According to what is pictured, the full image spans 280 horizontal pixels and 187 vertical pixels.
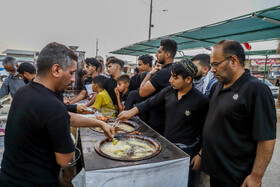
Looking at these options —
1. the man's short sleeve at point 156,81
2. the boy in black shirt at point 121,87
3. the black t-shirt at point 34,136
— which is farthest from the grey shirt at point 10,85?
the black t-shirt at point 34,136

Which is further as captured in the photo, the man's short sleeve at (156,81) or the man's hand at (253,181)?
the man's short sleeve at (156,81)

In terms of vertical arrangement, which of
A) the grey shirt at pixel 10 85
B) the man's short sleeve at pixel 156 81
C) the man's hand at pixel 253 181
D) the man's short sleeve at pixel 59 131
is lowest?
the man's hand at pixel 253 181

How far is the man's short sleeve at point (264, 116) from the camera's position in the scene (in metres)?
1.41

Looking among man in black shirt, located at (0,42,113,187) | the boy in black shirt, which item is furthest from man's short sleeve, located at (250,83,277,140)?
the boy in black shirt

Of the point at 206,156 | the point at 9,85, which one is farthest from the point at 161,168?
the point at 9,85

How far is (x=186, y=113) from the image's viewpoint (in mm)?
2055

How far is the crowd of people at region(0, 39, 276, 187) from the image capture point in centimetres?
112

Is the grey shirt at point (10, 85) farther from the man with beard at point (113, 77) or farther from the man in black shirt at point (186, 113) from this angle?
the man in black shirt at point (186, 113)

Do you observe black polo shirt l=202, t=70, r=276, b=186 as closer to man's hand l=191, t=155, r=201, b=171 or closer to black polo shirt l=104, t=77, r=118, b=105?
man's hand l=191, t=155, r=201, b=171

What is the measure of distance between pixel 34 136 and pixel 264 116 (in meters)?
1.73

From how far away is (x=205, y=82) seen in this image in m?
3.21

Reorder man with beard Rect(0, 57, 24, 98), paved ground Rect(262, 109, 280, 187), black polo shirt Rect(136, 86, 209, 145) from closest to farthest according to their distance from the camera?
black polo shirt Rect(136, 86, 209, 145)
paved ground Rect(262, 109, 280, 187)
man with beard Rect(0, 57, 24, 98)

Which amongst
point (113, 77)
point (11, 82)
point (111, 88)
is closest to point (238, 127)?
point (111, 88)

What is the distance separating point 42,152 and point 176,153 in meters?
1.15
